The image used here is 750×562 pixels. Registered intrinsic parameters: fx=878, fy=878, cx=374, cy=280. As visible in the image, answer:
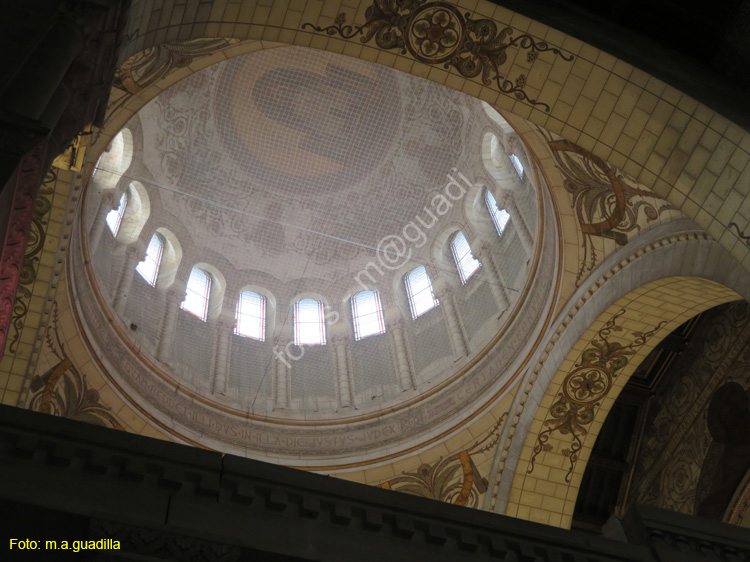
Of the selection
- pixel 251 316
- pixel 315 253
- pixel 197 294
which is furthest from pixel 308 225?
pixel 197 294

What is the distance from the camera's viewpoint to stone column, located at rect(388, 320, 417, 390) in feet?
49.5

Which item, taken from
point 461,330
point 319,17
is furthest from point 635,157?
point 461,330

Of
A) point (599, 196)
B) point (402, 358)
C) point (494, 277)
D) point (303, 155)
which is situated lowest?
point (599, 196)

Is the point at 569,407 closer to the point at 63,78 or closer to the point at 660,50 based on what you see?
the point at 660,50

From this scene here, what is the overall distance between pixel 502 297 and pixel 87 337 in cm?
639

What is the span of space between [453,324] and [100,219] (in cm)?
604

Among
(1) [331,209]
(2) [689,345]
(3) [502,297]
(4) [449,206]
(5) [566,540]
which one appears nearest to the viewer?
(5) [566,540]

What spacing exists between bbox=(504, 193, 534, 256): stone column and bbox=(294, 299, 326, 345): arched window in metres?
4.50

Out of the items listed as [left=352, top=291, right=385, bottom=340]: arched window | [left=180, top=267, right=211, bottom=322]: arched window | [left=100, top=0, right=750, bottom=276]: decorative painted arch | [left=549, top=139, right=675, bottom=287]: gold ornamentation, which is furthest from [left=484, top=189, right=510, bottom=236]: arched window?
[left=100, top=0, right=750, bottom=276]: decorative painted arch

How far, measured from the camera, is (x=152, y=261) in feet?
50.1

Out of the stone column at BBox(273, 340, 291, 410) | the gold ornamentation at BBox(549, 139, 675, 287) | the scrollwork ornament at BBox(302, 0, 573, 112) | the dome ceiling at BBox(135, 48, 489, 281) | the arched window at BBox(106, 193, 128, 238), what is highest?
the dome ceiling at BBox(135, 48, 489, 281)

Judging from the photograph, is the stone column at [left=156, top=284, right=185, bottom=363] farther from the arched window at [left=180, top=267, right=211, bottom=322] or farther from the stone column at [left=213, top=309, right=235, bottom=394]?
the stone column at [left=213, top=309, right=235, bottom=394]

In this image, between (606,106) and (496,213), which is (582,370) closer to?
(496,213)

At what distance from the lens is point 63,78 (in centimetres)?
541
